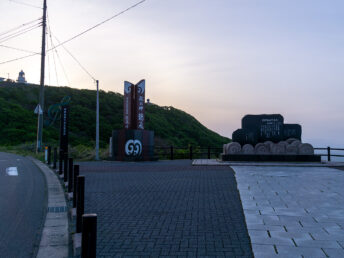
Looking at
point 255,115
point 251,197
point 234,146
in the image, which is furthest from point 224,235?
point 255,115

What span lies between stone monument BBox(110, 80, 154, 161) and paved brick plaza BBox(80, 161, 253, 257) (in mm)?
12443

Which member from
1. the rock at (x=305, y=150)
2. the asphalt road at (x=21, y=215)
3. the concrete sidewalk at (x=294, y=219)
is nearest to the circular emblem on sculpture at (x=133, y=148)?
the rock at (x=305, y=150)

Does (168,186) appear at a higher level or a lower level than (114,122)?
lower

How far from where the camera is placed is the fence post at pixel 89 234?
2.59 meters

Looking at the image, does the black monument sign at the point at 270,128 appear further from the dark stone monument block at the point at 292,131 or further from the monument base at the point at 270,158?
the monument base at the point at 270,158

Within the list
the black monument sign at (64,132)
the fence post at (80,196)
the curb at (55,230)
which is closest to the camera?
the curb at (55,230)

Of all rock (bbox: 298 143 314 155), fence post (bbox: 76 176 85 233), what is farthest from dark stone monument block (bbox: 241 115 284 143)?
fence post (bbox: 76 176 85 233)

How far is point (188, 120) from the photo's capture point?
263 feet

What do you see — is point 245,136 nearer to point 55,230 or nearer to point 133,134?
point 133,134

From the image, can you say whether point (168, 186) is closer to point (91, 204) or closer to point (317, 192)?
point (91, 204)

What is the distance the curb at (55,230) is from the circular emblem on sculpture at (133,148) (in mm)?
13657

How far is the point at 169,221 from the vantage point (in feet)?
18.0

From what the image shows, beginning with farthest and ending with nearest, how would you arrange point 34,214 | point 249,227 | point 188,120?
point 188,120 < point 34,214 < point 249,227

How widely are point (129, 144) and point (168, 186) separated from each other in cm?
1243
